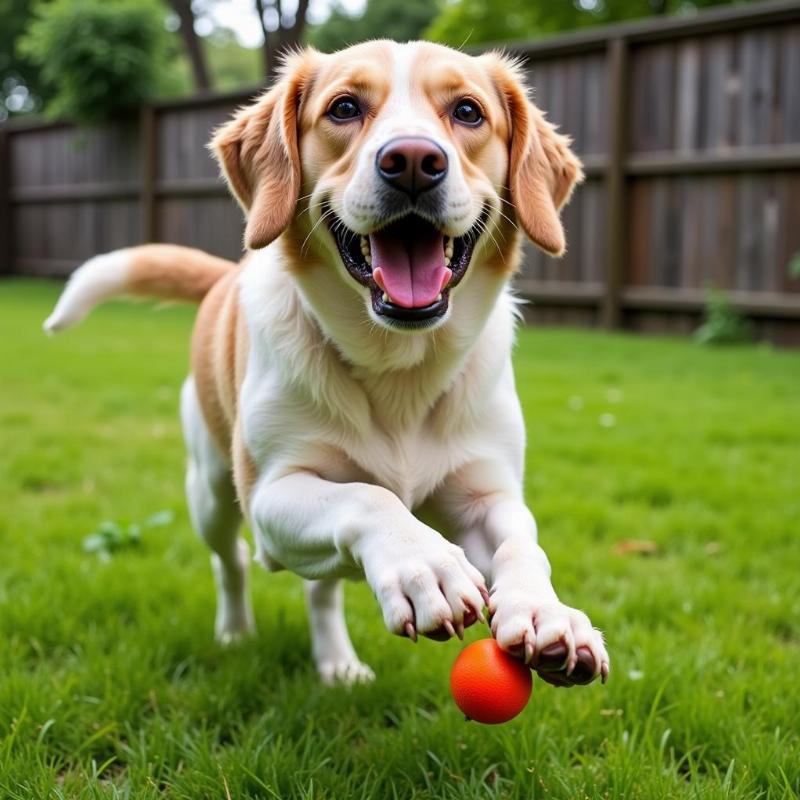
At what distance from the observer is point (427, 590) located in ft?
6.11

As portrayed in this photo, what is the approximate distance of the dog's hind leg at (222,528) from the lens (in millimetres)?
3172

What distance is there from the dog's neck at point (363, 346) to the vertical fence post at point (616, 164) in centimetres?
768

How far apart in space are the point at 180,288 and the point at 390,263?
1.45 metres

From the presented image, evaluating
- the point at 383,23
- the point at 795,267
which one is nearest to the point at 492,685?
the point at 795,267

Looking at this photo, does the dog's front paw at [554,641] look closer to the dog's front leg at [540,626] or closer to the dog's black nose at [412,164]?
the dog's front leg at [540,626]

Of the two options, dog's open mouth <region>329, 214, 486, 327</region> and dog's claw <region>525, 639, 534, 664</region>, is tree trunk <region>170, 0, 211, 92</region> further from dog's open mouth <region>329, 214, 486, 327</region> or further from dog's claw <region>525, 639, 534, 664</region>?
dog's claw <region>525, 639, 534, 664</region>

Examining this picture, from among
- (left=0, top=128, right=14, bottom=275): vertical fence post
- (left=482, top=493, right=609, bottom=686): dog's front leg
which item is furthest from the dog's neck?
(left=0, top=128, right=14, bottom=275): vertical fence post

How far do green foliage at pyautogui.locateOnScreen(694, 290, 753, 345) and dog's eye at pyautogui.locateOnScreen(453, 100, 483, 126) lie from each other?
7.05 m

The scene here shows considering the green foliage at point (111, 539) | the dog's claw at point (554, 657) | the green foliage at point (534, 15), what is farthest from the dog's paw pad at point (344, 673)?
the green foliage at point (534, 15)

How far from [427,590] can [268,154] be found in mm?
1327

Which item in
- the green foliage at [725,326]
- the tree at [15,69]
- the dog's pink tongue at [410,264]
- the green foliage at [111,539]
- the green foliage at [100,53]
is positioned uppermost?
the tree at [15,69]

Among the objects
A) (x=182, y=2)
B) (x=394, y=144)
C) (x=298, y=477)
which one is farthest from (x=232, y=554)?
(x=182, y=2)

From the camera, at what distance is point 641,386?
23.0 ft

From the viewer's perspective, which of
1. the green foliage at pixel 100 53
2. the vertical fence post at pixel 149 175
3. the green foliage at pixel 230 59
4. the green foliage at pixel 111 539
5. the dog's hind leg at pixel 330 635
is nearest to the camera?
the dog's hind leg at pixel 330 635
